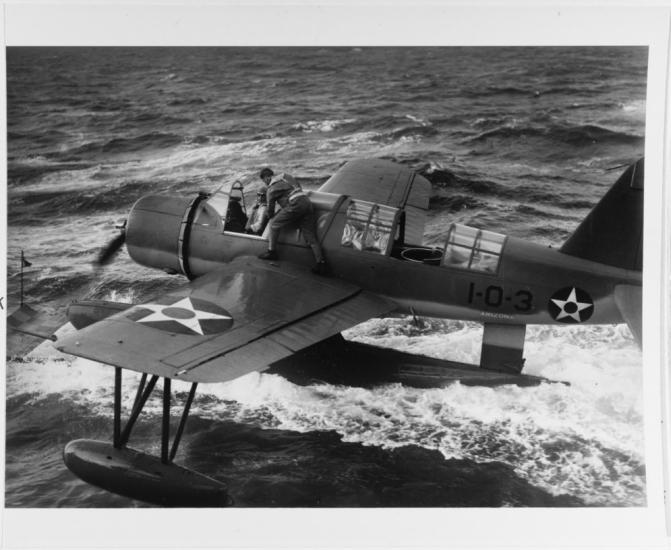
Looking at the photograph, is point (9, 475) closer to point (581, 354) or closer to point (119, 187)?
point (119, 187)

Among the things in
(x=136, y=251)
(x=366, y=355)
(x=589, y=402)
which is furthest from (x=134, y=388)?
(x=589, y=402)

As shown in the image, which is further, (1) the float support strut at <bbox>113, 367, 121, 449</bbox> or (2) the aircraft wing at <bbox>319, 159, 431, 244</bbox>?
(2) the aircraft wing at <bbox>319, 159, 431, 244</bbox>

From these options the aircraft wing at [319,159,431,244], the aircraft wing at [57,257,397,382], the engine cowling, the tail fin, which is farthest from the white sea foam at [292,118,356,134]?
the tail fin

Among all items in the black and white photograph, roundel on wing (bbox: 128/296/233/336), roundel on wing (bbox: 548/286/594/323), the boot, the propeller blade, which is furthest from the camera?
the propeller blade

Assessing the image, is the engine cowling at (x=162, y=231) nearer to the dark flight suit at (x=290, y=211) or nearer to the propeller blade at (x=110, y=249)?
the propeller blade at (x=110, y=249)

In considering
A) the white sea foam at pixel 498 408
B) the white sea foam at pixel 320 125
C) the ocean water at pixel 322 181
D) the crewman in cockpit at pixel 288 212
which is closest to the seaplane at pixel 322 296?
the crewman in cockpit at pixel 288 212

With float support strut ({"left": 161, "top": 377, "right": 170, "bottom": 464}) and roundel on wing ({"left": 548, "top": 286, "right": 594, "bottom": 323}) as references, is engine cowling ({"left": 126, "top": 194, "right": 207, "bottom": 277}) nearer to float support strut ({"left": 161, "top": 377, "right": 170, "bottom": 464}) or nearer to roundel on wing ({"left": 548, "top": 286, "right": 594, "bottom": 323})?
float support strut ({"left": 161, "top": 377, "right": 170, "bottom": 464})

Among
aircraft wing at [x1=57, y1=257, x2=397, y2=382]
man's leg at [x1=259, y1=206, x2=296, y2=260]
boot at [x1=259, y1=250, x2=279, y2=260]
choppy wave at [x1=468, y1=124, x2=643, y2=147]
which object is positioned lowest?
aircraft wing at [x1=57, y1=257, x2=397, y2=382]

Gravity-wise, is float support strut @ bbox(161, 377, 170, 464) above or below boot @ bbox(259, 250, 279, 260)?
below
